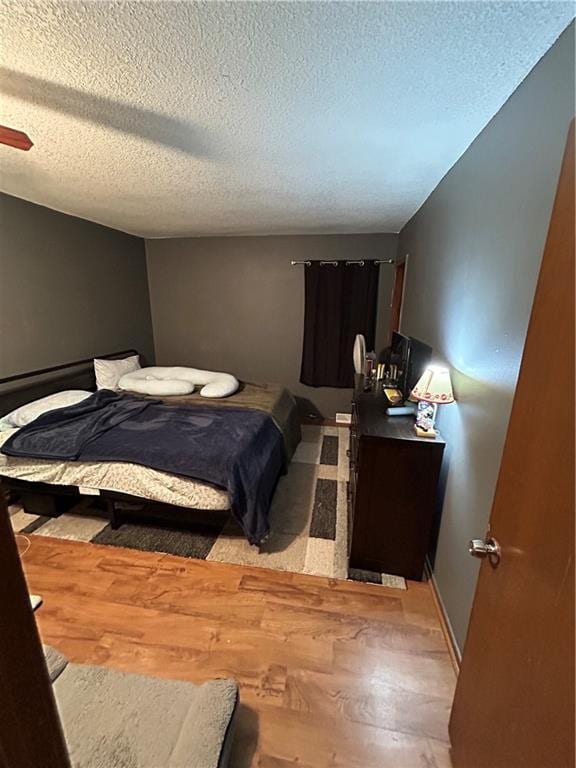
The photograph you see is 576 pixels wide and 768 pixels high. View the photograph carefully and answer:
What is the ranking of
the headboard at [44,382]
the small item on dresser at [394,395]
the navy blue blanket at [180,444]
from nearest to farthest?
the navy blue blanket at [180,444] → the small item on dresser at [394,395] → the headboard at [44,382]

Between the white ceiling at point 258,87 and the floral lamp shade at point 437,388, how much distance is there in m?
1.10

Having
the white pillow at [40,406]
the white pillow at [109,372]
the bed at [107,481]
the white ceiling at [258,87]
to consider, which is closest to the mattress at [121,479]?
the bed at [107,481]

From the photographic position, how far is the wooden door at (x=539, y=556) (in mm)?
634

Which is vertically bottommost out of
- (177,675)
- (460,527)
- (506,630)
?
(177,675)

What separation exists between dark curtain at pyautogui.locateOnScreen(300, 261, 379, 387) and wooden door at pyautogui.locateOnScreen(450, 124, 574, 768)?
318 cm

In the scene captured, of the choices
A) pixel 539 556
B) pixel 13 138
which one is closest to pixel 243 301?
pixel 13 138

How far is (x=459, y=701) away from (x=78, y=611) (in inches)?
70.0

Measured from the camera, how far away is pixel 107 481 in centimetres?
215

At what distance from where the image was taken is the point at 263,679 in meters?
1.41

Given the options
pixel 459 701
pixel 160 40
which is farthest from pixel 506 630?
pixel 160 40

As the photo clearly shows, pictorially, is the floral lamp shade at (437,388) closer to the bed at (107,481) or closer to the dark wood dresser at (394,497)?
the dark wood dresser at (394,497)

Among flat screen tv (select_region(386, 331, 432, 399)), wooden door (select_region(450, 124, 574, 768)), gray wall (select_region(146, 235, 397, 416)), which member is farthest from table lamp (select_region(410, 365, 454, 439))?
gray wall (select_region(146, 235, 397, 416))

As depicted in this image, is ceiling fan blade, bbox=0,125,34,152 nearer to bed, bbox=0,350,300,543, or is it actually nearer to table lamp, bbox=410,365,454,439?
bed, bbox=0,350,300,543

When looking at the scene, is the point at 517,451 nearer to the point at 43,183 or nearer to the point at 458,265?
the point at 458,265
